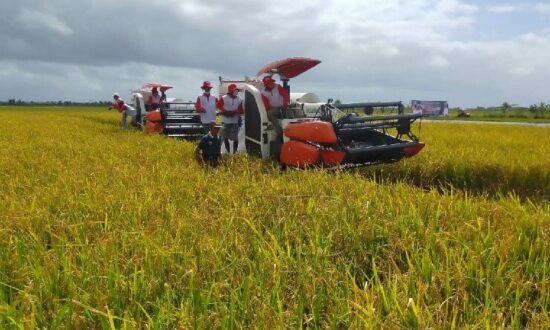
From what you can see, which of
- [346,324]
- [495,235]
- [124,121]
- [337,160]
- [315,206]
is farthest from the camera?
[124,121]

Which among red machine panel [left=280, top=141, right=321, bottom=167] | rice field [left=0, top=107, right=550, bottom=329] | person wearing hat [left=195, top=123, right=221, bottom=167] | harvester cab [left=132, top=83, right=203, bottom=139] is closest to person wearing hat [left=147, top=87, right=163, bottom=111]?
harvester cab [left=132, top=83, right=203, bottom=139]

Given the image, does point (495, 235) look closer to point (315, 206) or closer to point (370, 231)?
point (370, 231)

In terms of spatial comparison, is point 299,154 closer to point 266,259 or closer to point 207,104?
point 266,259

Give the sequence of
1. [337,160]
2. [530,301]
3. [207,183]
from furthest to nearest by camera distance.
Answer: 1. [337,160]
2. [207,183]
3. [530,301]

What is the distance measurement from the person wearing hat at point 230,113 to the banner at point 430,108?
11.4ft

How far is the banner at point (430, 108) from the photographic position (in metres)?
6.34

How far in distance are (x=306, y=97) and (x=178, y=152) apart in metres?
2.80

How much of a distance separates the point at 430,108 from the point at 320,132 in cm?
184

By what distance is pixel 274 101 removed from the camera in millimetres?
7805

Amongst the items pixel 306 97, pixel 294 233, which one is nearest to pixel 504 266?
pixel 294 233

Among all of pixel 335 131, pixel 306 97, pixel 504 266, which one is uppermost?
pixel 306 97

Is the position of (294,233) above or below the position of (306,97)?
below

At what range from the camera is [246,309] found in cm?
194

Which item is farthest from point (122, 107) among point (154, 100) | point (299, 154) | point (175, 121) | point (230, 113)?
point (299, 154)
